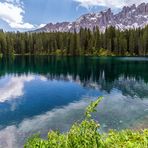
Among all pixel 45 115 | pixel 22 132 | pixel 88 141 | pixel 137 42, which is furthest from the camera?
pixel 137 42

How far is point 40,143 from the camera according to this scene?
33.8 feet

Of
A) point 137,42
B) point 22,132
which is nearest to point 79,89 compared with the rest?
point 22,132

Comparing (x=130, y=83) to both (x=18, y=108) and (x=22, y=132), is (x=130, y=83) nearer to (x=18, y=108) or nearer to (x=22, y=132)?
(x=18, y=108)

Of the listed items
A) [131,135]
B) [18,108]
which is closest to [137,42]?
[18,108]

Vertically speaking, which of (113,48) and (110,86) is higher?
(113,48)

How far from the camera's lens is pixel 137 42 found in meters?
188

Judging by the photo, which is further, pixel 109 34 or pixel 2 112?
pixel 109 34

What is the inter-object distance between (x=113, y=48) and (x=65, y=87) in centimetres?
14403

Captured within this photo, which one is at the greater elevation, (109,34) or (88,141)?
(109,34)

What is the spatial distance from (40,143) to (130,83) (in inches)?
2016

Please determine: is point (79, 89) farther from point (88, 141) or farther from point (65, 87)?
point (88, 141)

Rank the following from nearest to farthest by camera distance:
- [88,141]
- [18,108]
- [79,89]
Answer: [88,141] → [18,108] → [79,89]

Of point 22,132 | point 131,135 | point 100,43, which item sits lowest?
point 22,132

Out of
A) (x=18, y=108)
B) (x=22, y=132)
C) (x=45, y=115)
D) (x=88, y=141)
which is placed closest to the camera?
(x=88, y=141)
